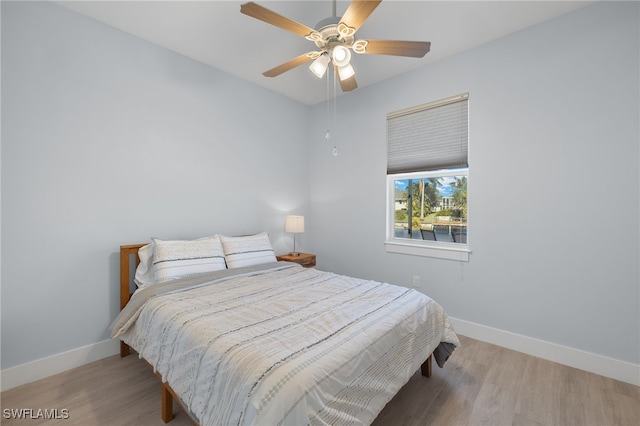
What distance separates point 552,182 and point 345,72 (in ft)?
6.36

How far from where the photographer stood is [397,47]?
5.94 ft

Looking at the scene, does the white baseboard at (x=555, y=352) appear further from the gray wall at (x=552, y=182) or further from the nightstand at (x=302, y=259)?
the nightstand at (x=302, y=259)

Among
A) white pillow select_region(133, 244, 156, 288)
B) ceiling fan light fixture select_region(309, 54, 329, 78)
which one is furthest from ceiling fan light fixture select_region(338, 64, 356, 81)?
white pillow select_region(133, 244, 156, 288)

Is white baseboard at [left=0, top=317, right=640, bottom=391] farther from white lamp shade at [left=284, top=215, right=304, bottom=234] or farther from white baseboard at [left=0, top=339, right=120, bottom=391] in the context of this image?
white lamp shade at [left=284, top=215, right=304, bottom=234]

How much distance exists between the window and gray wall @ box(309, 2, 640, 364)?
124 mm

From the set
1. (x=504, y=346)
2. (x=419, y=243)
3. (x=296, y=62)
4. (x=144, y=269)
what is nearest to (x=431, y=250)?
(x=419, y=243)

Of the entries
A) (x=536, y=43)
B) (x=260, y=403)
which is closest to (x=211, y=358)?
(x=260, y=403)

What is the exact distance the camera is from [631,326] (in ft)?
A: 6.49

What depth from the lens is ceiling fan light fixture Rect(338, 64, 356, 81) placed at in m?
1.99

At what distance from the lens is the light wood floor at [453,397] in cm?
163

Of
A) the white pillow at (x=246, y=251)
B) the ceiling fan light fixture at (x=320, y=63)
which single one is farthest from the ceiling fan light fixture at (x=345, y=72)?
the white pillow at (x=246, y=251)

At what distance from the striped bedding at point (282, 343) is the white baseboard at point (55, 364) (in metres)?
0.58

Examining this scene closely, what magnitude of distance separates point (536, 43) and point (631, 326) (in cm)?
233

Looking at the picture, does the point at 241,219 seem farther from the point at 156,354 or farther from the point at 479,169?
the point at 479,169
